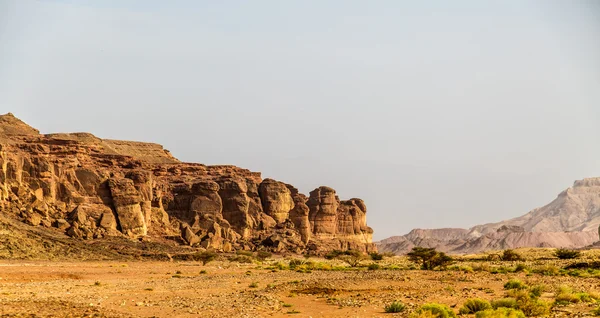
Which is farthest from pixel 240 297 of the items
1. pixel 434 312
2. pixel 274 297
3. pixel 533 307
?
pixel 533 307

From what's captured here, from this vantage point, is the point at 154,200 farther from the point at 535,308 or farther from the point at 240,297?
the point at 535,308

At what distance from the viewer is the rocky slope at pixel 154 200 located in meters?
77.5

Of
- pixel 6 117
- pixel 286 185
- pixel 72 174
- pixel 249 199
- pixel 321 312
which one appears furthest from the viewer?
pixel 286 185

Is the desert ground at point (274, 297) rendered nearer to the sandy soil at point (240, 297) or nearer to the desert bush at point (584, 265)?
the sandy soil at point (240, 297)

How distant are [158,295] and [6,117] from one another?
3113 inches

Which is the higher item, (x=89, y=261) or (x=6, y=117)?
(x=6, y=117)

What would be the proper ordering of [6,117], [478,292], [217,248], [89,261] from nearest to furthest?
[478,292]
[89,261]
[217,248]
[6,117]

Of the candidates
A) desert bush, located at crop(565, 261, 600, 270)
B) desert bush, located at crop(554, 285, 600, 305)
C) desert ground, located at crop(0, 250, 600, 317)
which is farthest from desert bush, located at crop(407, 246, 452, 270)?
desert bush, located at crop(554, 285, 600, 305)

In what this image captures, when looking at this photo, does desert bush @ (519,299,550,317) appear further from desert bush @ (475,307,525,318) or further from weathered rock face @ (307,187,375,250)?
weathered rock face @ (307,187,375,250)

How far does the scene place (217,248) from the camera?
91.1 metres

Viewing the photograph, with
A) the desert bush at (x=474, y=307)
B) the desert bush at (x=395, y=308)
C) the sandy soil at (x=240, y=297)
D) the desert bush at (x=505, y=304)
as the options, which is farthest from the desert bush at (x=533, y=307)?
the desert bush at (x=395, y=308)

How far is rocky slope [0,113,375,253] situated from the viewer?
7750 centimetres

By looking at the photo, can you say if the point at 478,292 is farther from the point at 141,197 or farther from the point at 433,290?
the point at 141,197

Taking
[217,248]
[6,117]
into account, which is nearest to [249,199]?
[217,248]
